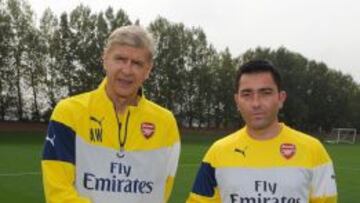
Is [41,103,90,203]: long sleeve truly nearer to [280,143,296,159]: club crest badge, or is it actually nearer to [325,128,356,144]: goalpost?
[280,143,296,159]: club crest badge

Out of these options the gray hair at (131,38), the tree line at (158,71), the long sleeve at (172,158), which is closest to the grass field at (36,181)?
the long sleeve at (172,158)

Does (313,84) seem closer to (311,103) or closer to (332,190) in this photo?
(311,103)

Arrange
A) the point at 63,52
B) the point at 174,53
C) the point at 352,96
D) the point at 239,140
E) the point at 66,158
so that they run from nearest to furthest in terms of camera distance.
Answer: the point at 66,158
the point at 239,140
the point at 63,52
the point at 174,53
the point at 352,96

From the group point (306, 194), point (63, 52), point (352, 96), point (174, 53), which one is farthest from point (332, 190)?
point (352, 96)

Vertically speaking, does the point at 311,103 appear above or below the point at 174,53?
below

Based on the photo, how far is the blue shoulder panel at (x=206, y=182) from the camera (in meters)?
3.50

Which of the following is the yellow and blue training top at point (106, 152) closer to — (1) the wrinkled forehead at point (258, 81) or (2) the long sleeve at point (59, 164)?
(2) the long sleeve at point (59, 164)

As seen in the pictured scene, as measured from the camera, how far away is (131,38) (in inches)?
132

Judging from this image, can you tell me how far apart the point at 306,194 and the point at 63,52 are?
50451mm

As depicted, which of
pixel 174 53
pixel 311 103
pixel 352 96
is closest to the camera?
pixel 174 53

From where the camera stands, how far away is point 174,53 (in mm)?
57719

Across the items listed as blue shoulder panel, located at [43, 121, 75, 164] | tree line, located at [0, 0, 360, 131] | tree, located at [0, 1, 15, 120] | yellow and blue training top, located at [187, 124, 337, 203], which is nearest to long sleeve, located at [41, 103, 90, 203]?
blue shoulder panel, located at [43, 121, 75, 164]

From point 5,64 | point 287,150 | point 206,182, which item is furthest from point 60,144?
point 5,64

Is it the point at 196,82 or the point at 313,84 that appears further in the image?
the point at 313,84
